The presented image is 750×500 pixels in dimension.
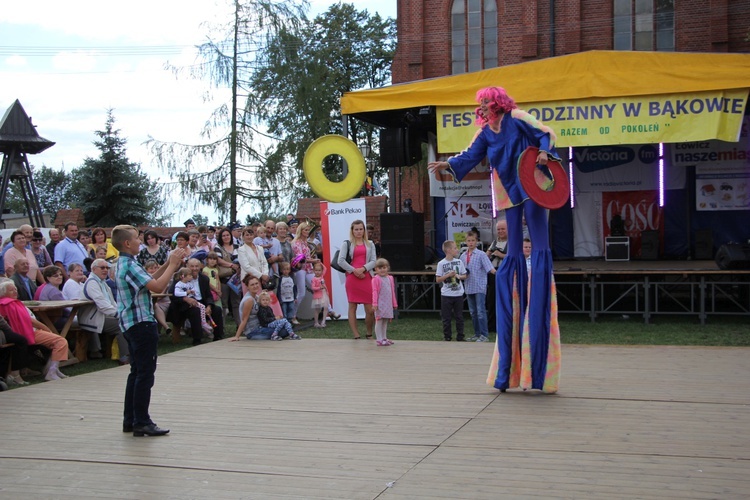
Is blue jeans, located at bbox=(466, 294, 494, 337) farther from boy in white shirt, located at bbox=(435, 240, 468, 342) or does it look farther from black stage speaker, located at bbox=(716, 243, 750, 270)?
black stage speaker, located at bbox=(716, 243, 750, 270)

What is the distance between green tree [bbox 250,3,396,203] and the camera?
89.6ft

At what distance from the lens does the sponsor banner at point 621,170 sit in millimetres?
16766

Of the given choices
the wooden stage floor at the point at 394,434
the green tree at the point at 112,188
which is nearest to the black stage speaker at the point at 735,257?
the wooden stage floor at the point at 394,434

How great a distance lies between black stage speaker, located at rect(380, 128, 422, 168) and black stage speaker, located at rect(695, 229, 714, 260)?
631 centimetres

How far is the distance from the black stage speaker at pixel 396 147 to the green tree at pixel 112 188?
1534 centimetres

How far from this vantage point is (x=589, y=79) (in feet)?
41.3

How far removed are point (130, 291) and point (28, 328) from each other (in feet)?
11.3

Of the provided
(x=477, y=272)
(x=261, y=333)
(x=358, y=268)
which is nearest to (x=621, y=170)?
(x=477, y=272)

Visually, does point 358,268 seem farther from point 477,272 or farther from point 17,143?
point 17,143

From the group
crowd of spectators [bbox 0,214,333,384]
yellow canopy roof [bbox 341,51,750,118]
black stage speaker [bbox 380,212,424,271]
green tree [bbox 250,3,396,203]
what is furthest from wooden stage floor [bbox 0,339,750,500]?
green tree [bbox 250,3,396,203]

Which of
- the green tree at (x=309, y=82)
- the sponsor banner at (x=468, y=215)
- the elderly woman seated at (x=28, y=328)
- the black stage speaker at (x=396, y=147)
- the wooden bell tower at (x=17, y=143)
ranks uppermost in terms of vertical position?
the green tree at (x=309, y=82)

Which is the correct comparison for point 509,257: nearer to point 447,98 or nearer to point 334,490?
point 334,490

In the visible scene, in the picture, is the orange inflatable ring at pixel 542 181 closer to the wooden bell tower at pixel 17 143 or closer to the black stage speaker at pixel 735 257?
the black stage speaker at pixel 735 257

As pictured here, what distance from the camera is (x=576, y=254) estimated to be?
17797 mm
